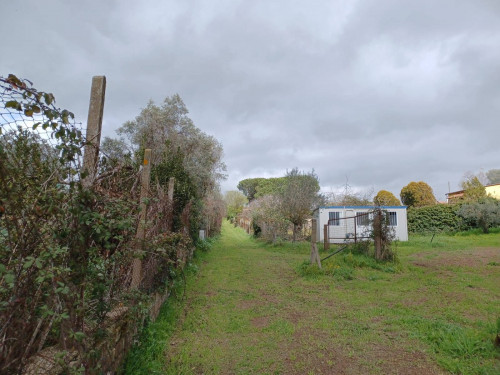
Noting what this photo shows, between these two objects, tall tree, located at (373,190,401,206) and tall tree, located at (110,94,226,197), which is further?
tall tree, located at (373,190,401,206)

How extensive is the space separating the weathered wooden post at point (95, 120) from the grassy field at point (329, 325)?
2.19 meters

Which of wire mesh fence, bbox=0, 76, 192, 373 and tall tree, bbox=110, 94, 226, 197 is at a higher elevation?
tall tree, bbox=110, 94, 226, 197

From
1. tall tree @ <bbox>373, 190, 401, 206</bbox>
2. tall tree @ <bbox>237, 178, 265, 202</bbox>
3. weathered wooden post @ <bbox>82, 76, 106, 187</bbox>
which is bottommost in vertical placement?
weathered wooden post @ <bbox>82, 76, 106, 187</bbox>

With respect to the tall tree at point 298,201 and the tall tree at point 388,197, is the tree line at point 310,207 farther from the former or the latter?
the tall tree at point 388,197

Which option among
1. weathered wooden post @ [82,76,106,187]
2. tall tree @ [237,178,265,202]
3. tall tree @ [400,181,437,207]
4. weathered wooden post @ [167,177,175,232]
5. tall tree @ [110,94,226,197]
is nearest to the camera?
weathered wooden post @ [82,76,106,187]

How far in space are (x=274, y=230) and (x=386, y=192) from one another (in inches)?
713

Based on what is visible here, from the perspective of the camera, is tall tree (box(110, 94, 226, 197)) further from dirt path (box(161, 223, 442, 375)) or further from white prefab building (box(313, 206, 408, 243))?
dirt path (box(161, 223, 442, 375))

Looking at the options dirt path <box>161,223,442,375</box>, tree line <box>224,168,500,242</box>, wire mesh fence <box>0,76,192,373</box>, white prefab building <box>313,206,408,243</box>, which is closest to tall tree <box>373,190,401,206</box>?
tree line <box>224,168,500,242</box>

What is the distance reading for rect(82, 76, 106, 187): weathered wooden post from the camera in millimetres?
2311

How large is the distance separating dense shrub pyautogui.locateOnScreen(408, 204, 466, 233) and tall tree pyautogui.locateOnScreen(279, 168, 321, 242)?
8.31 m

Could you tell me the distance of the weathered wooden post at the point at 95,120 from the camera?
231cm

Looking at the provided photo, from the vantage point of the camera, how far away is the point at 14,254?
1.68 metres

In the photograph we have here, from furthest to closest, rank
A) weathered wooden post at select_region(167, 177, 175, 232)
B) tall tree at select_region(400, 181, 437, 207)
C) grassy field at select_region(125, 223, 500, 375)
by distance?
tall tree at select_region(400, 181, 437, 207), weathered wooden post at select_region(167, 177, 175, 232), grassy field at select_region(125, 223, 500, 375)

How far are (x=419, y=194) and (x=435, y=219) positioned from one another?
27.1 feet
